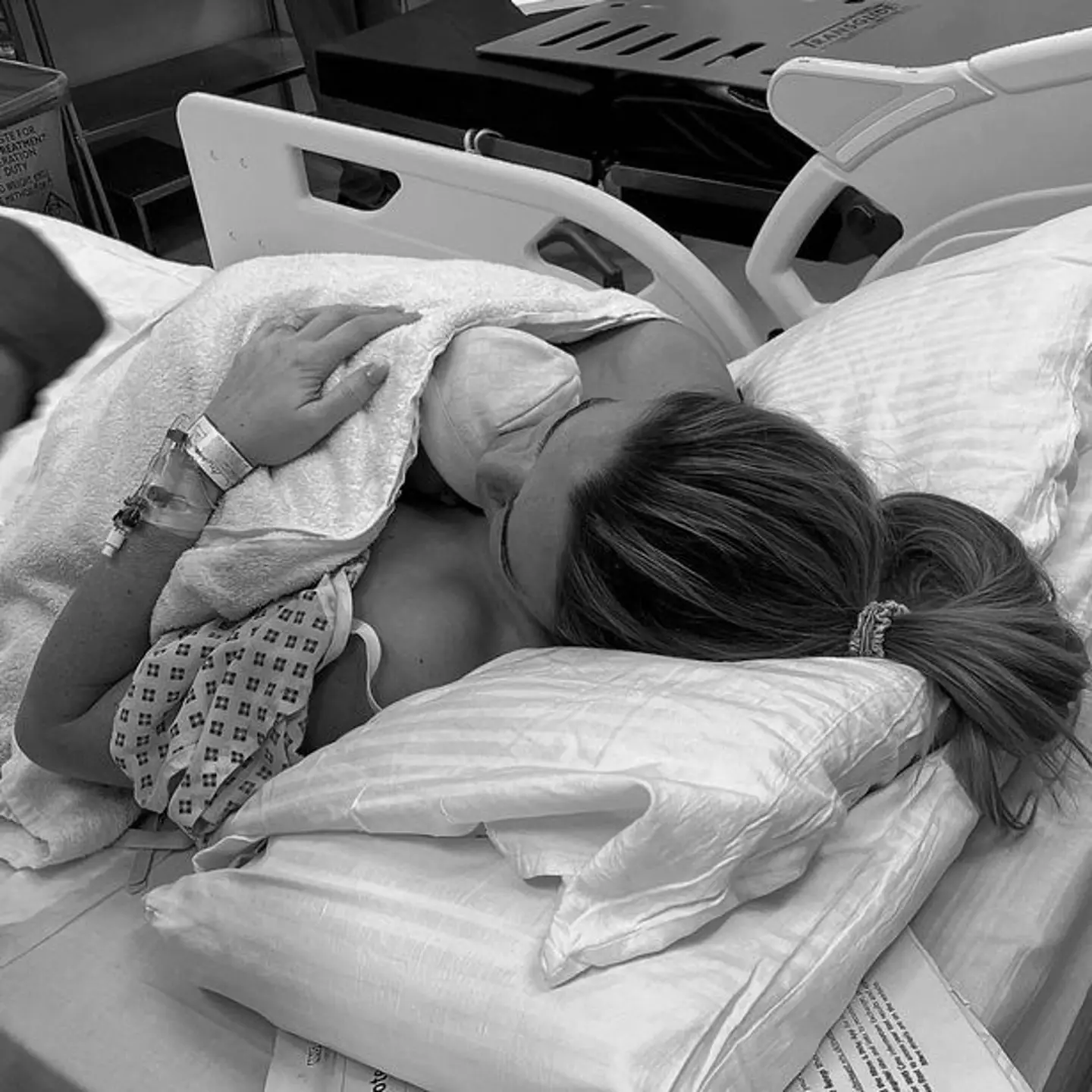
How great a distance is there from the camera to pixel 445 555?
100 cm

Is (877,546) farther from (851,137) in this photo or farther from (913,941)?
(851,137)

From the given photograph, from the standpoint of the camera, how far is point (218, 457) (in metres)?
0.97

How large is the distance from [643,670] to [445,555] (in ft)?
0.95

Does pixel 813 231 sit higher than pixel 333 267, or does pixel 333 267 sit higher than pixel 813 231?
pixel 333 267

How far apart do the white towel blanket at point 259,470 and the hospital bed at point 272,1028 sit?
126 millimetres

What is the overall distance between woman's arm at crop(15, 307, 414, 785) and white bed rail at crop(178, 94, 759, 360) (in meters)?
0.38

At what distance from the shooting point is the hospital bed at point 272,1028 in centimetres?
77

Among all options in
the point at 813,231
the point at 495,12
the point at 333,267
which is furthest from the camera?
the point at 495,12

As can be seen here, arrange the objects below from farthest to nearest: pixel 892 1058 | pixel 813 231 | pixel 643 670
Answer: pixel 813 231 < pixel 643 670 < pixel 892 1058

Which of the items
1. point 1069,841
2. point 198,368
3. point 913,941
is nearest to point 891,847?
point 913,941

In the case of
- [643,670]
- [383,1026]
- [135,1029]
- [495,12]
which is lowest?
[135,1029]

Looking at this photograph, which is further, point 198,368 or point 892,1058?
point 198,368

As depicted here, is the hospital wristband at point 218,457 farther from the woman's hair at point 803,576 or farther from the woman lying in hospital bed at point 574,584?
the woman's hair at point 803,576

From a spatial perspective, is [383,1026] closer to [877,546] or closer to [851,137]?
[877,546]
